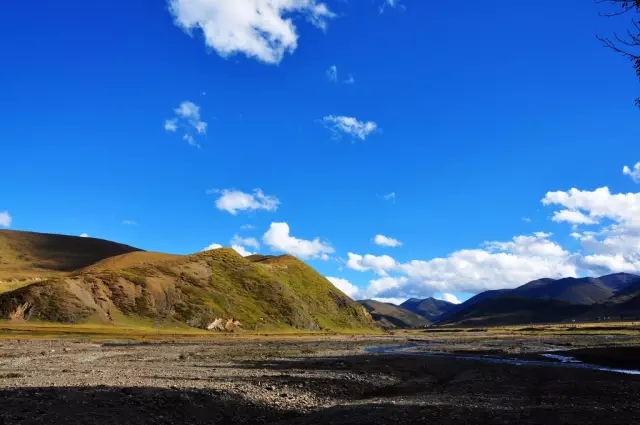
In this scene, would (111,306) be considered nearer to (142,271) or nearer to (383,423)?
(142,271)

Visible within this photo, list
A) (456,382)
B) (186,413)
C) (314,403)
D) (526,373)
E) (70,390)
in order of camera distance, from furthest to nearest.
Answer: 1. (526,373)
2. (456,382)
3. (314,403)
4. (70,390)
5. (186,413)

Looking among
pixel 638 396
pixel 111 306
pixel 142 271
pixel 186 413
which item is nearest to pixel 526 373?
pixel 638 396

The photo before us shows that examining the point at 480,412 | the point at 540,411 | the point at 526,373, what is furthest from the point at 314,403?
the point at 526,373

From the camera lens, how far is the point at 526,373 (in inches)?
1682

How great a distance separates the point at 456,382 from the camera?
3712 centimetres

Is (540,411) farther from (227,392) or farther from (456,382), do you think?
(227,392)

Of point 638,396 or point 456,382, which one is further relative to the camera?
point 456,382

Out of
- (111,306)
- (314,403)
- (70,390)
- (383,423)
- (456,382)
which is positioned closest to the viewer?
(383,423)

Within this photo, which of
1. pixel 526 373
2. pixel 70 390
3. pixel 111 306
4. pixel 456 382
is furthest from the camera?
pixel 111 306

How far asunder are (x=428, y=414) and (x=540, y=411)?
5757 millimetres

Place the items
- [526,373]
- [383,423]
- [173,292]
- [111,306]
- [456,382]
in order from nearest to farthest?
1. [383,423]
2. [456,382]
3. [526,373]
4. [111,306]
5. [173,292]

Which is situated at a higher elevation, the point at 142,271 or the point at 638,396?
the point at 142,271

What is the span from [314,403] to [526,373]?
23780 mm

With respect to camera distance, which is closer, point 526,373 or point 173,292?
point 526,373
